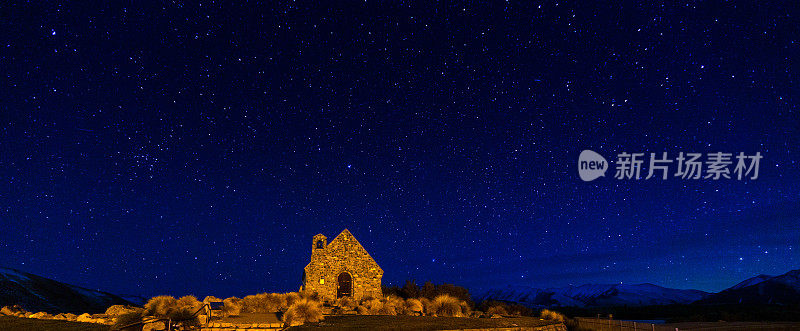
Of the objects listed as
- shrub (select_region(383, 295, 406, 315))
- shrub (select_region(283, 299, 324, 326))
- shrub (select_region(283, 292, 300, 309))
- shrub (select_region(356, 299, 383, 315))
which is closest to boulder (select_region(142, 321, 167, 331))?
shrub (select_region(283, 299, 324, 326))

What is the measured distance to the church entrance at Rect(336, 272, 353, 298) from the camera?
1208 inches

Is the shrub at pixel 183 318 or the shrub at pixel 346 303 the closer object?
the shrub at pixel 183 318

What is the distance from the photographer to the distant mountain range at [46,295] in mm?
56312

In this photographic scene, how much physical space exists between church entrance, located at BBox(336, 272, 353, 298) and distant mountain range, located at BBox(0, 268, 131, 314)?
45.3m

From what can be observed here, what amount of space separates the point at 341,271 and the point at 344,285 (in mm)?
955

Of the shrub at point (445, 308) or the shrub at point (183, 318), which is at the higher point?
the shrub at point (183, 318)

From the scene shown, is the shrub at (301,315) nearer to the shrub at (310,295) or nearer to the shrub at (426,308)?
the shrub at (426,308)

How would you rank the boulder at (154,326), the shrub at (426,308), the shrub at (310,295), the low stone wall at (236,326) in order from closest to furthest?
1. the boulder at (154,326)
2. the low stone wall at (236,326)
3. the shrub at (426,308)
4. the shrub at (310,295)

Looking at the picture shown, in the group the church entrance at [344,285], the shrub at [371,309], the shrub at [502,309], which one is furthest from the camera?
the church entrance at [344,285]

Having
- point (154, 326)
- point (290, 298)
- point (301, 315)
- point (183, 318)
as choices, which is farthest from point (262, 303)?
point (154, 326)

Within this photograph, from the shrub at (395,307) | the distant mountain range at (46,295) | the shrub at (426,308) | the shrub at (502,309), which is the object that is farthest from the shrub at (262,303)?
the distant mountain range at (46,295)

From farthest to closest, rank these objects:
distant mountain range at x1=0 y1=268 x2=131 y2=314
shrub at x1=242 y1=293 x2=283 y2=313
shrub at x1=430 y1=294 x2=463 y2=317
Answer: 1. distant mountain range at x1=0 y1=268 x2=131 y2=314
2. shrub at x1=242 y1=293 x2=283 y2=313
3. shrub at x1=430 y1=294 x2=463 y2=317

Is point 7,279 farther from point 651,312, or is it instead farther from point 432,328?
point 651,312

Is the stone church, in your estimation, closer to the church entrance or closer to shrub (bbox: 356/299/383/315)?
the church entrance
